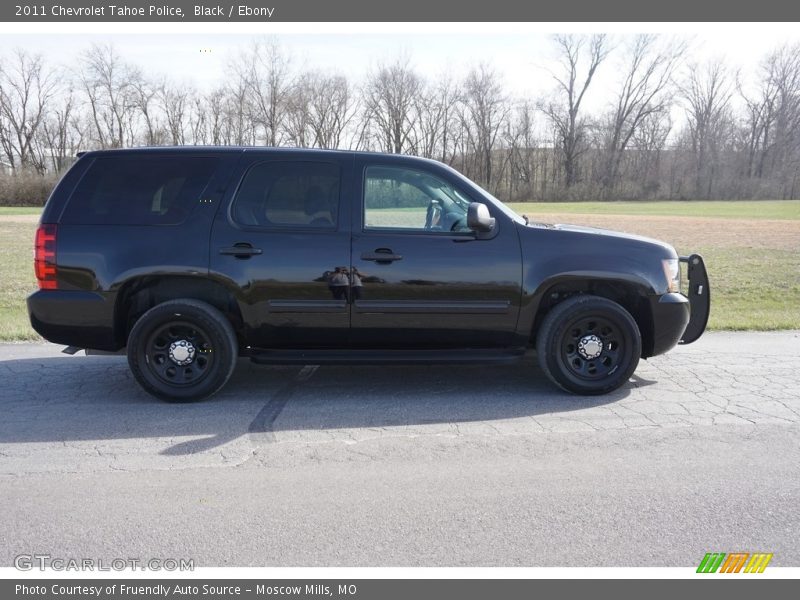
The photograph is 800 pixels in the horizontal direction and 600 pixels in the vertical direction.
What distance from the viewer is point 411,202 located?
17.2 feet

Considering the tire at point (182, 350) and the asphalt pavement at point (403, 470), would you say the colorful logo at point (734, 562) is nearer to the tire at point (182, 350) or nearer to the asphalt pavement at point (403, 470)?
the asphalt pavement at point (403, 470)

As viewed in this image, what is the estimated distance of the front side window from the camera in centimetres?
516

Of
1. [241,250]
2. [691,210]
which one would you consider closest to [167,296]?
[241,250]

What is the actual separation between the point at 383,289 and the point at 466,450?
1.51 m

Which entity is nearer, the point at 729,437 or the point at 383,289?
the point at 729,437

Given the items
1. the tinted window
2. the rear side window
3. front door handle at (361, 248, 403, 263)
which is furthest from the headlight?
the rear side window

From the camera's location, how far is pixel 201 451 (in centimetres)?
413

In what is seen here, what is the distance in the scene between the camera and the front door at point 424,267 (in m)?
5.05

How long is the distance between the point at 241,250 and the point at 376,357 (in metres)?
1.36

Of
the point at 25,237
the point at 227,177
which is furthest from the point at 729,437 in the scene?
the point at 25,237

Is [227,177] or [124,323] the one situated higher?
[227,177]

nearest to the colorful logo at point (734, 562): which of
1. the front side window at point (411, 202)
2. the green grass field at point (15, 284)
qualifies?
the front side window at point (411, 202)

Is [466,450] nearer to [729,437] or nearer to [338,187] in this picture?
[729,437]

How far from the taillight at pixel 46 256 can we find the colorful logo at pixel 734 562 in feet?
15.6
